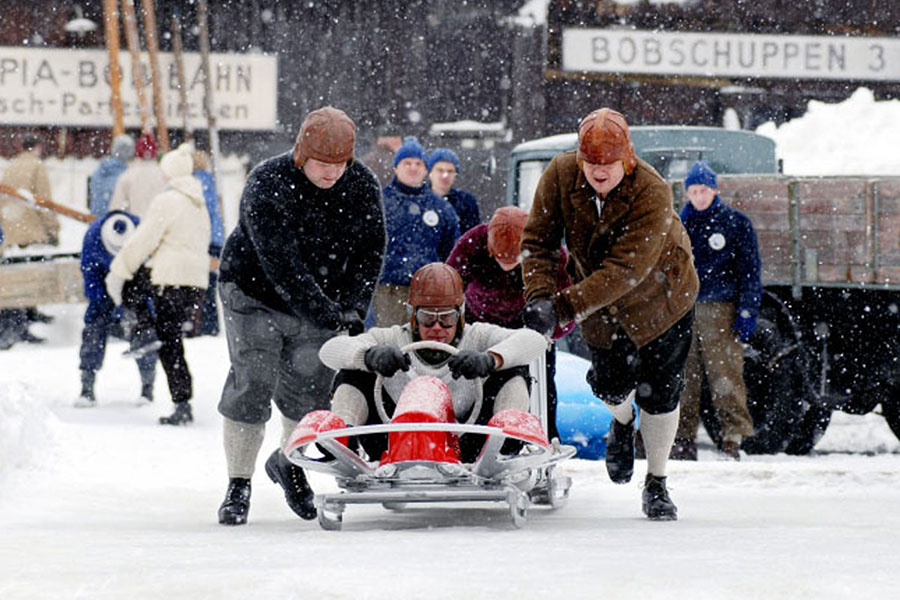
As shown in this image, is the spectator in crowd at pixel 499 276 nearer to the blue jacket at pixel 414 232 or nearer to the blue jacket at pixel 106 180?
the blue jacket at pixel 414 232

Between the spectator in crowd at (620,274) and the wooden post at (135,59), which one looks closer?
the spectator in crowd at (620,274)

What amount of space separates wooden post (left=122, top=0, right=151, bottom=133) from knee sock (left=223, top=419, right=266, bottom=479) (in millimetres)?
13132

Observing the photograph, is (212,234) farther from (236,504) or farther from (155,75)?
(236,504)

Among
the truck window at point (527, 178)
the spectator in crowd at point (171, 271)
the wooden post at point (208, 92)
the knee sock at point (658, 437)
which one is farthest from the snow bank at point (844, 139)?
the wooden post at point (208, 92)

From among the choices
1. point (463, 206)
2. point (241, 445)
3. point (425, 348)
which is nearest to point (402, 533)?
point (425, 348)

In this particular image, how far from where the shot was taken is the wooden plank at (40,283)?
17.2 m

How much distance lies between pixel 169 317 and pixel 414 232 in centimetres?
226

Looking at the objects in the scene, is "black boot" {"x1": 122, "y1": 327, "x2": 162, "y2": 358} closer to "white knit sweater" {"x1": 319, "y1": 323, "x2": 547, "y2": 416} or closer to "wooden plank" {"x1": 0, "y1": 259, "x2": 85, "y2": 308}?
"wooden plank" {"x1": 0, "y1": 259, "x2": 85, "y2": 308}

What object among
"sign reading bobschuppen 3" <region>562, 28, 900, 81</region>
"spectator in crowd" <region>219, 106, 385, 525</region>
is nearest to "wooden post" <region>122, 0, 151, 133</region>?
"sign reading bobschuppen 3" <region>562, 28, 900, 81</region>

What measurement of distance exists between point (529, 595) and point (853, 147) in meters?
9.31

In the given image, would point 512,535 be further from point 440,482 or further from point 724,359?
point 724,359

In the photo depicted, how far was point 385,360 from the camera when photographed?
6.53 metres

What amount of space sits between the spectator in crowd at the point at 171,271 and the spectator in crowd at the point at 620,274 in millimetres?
5135

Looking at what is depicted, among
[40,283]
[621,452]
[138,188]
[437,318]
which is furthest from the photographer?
[40,283]
